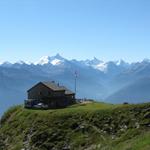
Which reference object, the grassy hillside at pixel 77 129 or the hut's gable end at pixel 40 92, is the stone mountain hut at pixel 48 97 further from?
the grassy hillside at pixel 77 129

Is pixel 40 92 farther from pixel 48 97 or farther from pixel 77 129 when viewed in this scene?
pixel 77 129

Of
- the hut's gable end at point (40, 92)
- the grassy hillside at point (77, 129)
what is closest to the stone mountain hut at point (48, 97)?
the hut's gable end at point (40, 92)

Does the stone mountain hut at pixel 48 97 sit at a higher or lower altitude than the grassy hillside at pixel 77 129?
higher

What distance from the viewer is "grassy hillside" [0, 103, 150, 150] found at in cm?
8950

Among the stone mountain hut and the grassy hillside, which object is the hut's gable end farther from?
the grassy hillside

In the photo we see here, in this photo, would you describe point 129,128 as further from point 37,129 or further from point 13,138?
point 13,138

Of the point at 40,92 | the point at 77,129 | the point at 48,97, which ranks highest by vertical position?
the point at 40,92

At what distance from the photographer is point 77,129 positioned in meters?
100

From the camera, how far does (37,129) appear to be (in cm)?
10725

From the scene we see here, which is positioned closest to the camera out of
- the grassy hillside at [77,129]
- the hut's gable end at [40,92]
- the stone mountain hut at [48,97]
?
the grassy hillside at [77,129]

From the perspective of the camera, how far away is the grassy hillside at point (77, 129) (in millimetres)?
89500

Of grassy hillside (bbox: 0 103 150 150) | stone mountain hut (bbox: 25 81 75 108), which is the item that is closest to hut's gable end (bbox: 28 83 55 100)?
stone mountain hut (bbox: 25 81 75 108)

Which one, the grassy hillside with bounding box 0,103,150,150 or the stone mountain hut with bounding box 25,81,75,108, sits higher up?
the stone mountain hut with bounding box 25,81,75,108

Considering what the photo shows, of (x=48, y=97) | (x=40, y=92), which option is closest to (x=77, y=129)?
(x=48, y=97)
